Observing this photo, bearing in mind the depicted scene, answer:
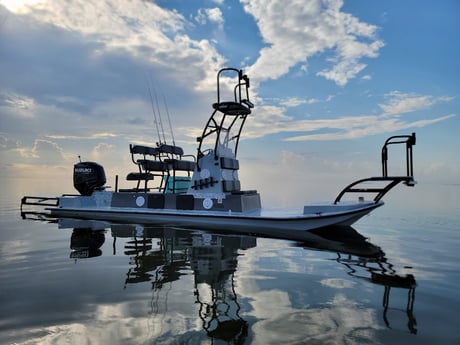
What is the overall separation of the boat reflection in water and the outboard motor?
3767mm

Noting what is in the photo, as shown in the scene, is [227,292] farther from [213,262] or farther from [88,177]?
[88,177]

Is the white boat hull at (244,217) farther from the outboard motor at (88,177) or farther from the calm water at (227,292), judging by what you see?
the outboard motor at (88,177)

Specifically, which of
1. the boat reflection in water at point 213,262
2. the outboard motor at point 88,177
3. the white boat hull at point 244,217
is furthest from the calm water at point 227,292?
the outboard motor at point 88,177

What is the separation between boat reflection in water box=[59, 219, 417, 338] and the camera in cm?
491

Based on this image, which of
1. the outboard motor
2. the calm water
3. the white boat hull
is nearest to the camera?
the calm water

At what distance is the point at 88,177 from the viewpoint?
57.0ft

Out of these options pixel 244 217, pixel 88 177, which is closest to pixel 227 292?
pixel 244 217

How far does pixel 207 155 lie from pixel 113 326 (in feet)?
33.2

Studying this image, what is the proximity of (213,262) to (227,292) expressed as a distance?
2153 mm

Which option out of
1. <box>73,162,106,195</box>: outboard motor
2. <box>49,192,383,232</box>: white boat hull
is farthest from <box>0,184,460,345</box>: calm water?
<box>73,162,106,195</box>: outboard motor

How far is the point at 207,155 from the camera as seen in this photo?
1423 cm

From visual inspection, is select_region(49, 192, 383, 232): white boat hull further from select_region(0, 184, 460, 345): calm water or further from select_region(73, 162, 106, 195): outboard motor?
select_region(73, 162, 106, 195): outboard motor

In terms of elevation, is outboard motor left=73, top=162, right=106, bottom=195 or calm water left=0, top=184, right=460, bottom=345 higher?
outboard motor left=73, top=162, right=106, bottom=195

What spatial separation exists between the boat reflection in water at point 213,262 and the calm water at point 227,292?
3 cm
